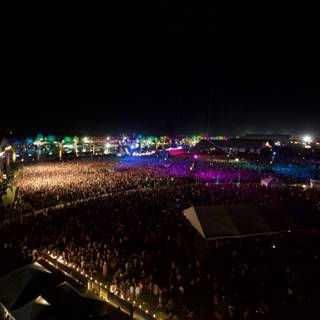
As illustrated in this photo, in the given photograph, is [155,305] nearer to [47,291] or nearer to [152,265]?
[152,265]

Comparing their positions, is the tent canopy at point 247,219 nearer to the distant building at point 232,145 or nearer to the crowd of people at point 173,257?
the crowd of people at point 173,257

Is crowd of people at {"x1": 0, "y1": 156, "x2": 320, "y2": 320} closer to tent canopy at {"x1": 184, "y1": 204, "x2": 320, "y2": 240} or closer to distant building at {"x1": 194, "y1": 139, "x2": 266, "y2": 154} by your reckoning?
tent canopy at {"x1": 184, "y1": 204, "x2": 320, "y2": 240}

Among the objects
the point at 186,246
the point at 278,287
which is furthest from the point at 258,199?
the point at 278,287

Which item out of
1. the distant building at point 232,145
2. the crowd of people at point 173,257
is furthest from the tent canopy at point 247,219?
the distant building at point 232,145

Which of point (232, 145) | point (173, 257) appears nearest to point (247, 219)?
point (173, 257)

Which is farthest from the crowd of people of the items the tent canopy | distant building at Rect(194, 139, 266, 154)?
distant building at Rect(194, 139, 266, 154)

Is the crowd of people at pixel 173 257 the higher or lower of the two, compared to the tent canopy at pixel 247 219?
lower
